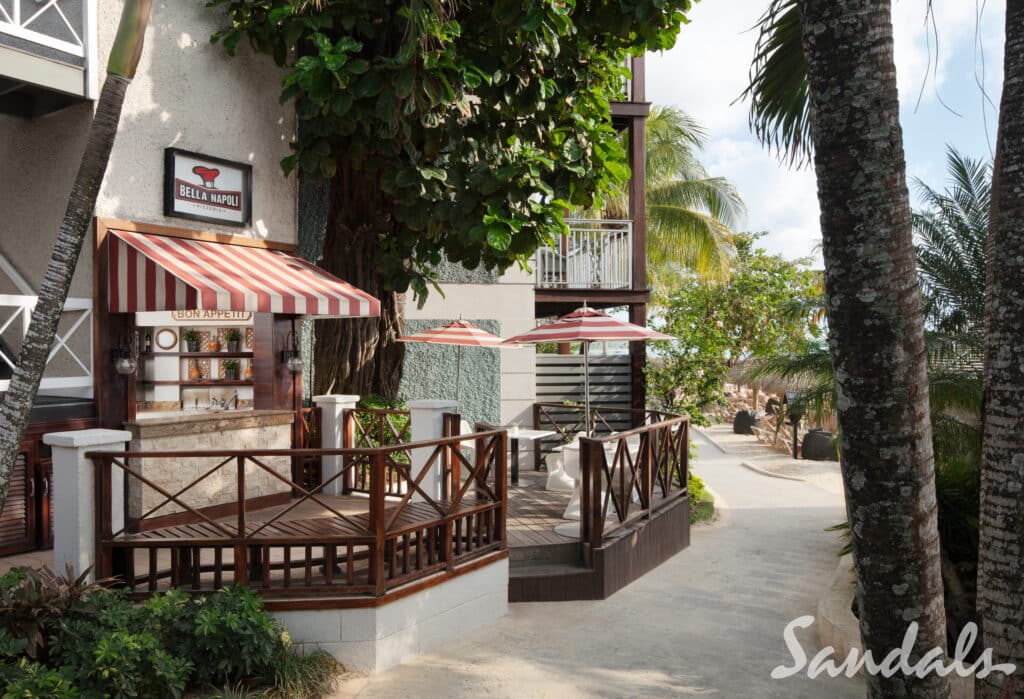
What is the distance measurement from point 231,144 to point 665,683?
6523 millimetres

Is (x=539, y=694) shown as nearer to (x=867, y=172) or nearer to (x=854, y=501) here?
(x=854, y=501)

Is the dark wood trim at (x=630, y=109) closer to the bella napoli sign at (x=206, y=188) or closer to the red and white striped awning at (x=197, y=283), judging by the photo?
the bella napoli sign at (x=206, y=188)

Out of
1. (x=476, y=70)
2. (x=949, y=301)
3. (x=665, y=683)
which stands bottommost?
(x=665, y=683)

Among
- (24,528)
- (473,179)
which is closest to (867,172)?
(473,179)

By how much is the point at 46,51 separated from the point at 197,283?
2230mm

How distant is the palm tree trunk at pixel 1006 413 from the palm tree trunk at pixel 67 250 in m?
5.04

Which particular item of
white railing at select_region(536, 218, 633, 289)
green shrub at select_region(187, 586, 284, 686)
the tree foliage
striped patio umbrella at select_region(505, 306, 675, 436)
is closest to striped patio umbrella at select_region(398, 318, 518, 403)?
striped patio umbrella at select_region(505, 306, 675, 436)

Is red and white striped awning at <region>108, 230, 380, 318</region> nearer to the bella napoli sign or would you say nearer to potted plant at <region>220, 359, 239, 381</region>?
the bella napoli sign

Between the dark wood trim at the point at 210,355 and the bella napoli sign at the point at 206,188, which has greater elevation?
the bella napoli sign at the point at 206,188

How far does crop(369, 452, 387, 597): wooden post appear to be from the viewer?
5621mm

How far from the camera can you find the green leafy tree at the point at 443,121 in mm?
7578

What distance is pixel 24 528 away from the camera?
659cm

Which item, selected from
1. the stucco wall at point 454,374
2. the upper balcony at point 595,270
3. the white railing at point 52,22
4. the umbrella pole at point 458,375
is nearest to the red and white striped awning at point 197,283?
the white railing at point 52,22

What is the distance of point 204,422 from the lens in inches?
295
